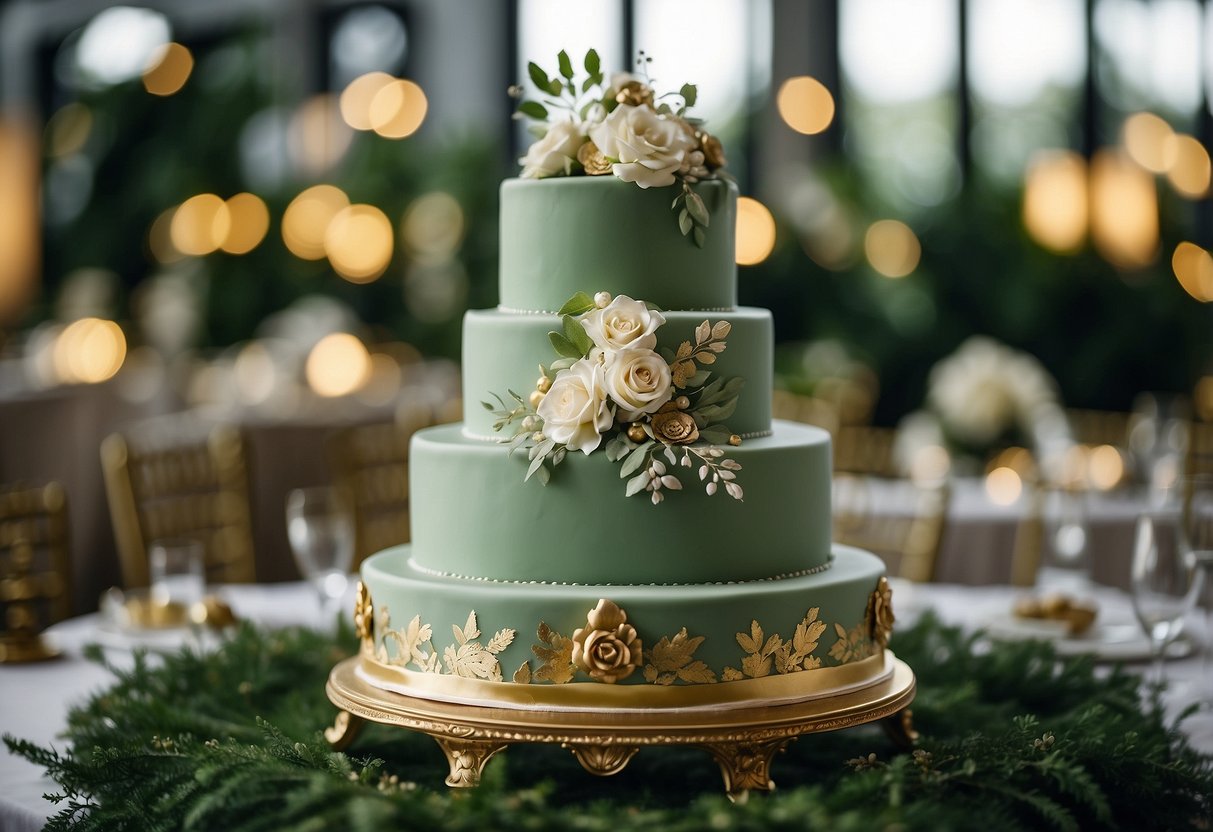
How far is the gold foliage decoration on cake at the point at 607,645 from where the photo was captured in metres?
2.39

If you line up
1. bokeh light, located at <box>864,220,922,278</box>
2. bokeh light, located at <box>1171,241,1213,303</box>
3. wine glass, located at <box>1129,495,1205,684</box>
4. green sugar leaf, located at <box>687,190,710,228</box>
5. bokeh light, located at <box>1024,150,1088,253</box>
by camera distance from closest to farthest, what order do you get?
green sugar leaf, located at <box>687,190,710,228</box>, wine glass, located at <box>1129,495,1205,684</box>, bokeh light, located at <box>1024,150,1088,253</box>, bokeh light, located at <box>1171,241,1213,303</box>, bokeh light, located at <box>864,220,922,278</box>

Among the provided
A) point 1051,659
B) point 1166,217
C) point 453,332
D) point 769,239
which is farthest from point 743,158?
point 1051,659

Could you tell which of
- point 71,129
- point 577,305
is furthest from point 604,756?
point 71,129

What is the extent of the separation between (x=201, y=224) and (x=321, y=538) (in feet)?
33.9

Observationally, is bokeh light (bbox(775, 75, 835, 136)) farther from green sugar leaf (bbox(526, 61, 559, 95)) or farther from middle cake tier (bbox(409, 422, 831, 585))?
middle cake tier (bbox(409, 422, 831, 585))

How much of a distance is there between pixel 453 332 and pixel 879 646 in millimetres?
9755

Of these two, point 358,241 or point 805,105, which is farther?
point 805,105

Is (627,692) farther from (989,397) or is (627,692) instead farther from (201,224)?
(201,224)

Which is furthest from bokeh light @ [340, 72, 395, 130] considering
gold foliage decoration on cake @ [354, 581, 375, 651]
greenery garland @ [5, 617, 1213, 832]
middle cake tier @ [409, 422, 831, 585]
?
middle cake tier @ [409, 422, 831, 585]

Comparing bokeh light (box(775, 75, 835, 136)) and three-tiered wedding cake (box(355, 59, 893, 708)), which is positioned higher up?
bokeh light (box(775, 75, 835, 136))

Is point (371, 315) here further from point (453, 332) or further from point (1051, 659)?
point (1051, 659)

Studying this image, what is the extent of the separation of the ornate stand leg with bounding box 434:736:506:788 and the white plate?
154cm

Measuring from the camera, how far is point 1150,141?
37.3 ft

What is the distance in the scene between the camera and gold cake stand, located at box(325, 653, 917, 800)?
2354mm
